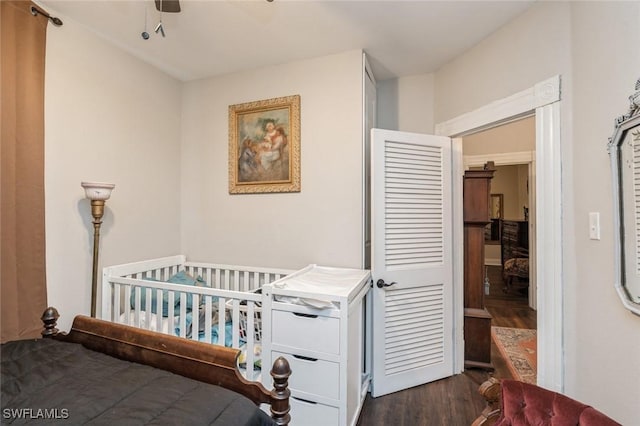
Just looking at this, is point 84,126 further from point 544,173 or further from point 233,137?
point 544,173

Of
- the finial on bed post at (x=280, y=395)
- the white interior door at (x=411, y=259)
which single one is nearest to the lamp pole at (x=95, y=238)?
the finial on bed post at (x=280, y=395)

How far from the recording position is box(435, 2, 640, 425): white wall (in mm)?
1187

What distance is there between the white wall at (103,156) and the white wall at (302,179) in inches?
9.0

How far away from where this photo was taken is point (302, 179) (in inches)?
98.7

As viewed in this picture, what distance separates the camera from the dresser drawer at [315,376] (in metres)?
1.62

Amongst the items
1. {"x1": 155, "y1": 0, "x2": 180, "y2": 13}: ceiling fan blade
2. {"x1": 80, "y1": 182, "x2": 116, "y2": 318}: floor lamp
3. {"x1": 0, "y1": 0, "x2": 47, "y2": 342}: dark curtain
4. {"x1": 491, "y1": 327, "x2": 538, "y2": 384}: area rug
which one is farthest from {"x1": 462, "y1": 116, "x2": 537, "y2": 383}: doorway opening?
{"x1": 0, "y1": 0, "x2": 47, "y2": 342}: dark curtain

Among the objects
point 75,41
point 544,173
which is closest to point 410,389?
point 544,173

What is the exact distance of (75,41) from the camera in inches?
81.9

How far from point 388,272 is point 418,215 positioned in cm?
51

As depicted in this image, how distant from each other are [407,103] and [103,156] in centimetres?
265

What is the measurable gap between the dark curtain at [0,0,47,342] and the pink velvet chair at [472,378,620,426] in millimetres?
2442

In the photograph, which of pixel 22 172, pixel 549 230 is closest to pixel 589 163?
pixel 549 230

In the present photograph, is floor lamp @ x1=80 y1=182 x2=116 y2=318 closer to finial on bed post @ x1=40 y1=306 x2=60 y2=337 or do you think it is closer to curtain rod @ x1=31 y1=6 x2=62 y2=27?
finial on bed post @ x1=40 y1=306 x2=60 y2=337

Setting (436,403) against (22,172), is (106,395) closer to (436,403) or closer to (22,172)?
(22,172)
